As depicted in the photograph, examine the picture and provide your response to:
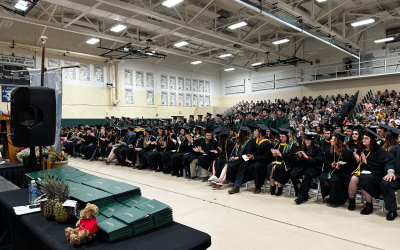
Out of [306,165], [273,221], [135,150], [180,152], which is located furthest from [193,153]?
[273,221]

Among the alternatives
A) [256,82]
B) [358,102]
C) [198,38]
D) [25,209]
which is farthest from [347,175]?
[256,82]

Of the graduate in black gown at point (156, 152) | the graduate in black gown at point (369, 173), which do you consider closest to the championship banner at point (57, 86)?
the graduate in black gown at point (156, 152)

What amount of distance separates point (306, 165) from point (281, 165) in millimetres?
494

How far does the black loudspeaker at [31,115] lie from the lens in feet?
9.11

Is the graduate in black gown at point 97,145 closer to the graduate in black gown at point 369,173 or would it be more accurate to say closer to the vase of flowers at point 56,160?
the vase of flowers at point 56,160

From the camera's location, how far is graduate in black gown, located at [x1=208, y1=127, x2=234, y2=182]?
257 inches

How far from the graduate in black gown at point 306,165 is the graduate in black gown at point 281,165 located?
0.16m

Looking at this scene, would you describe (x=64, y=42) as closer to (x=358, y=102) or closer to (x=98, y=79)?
(x=98, y=79)

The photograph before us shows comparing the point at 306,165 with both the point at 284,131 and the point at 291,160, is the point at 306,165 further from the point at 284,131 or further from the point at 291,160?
the point at 284,131

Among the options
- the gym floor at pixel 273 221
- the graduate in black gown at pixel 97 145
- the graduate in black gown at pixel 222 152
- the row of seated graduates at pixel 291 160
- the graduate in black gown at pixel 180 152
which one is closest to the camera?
the gym floor at pixel 273 221

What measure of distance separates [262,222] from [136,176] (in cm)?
470

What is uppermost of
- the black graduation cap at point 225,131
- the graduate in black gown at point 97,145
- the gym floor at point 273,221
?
the black graduation cap at point 225,131

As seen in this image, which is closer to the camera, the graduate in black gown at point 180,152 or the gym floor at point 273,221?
the gym floor at point 273,221

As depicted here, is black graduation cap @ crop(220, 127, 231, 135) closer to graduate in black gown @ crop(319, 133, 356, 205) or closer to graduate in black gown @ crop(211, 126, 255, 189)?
graduate in black gown @ crop(211, 126, 255, 189)
